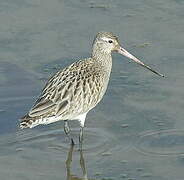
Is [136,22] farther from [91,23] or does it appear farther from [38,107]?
[38,107]

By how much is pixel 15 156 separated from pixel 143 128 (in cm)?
161

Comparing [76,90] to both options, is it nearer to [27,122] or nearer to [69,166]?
[27,122]

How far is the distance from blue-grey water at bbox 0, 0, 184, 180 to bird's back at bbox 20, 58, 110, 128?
1.66 feet

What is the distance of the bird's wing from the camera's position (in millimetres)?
8648

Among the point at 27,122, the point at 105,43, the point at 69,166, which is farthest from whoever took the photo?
the point at 105,43

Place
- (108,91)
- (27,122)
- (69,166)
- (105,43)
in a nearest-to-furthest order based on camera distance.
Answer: (27,122)
(69,166)
(105,43)
(108,91)

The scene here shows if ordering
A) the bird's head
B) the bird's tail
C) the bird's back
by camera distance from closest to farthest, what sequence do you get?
1. the bird's tail
2. the bird's back
3. the bird's head

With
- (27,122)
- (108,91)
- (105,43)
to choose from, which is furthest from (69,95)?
(108,91)

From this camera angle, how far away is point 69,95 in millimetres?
8828

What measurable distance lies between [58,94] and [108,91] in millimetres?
1530

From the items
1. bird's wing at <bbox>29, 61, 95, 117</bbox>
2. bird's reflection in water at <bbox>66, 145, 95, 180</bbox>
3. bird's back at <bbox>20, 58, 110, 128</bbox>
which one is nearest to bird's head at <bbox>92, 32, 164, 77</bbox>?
bird's back at <bbox>20, 58, 110, 128</bbox>

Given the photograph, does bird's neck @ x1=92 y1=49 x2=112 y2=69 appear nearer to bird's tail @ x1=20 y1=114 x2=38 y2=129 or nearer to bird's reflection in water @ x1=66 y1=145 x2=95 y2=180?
bird's reflection in water @ x1=66 y1=145 x2=95 y2=180

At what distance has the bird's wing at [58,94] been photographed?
28.4 ft

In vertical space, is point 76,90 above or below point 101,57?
below
